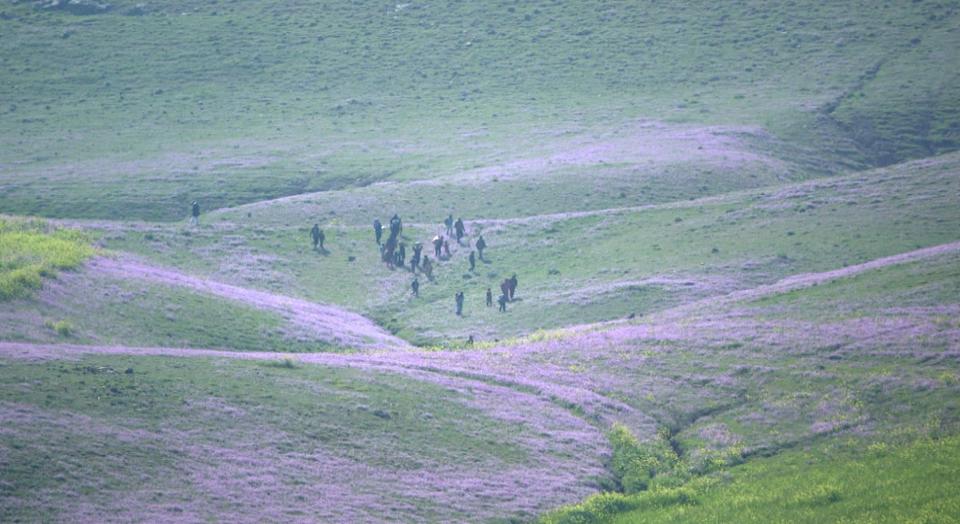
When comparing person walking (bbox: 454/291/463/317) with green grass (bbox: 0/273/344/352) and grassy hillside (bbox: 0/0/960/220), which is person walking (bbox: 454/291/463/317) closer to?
green grass (bbox: 0/273/344/352)

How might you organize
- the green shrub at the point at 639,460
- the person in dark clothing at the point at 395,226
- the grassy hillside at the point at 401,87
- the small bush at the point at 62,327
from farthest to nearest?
the grassy hillside at the point at 401,87
the person in dark clothing at the point at 395,226
the small bush at the point at 62,327
the green shrub at the point at 639,460

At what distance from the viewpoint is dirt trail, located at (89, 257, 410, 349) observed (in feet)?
204

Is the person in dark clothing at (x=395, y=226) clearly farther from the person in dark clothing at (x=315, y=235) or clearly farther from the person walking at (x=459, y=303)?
the person walking at (x=459, y=303)

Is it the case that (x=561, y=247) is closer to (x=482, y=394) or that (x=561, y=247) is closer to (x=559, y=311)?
(x=559, y=311)

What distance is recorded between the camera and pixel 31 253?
201ft

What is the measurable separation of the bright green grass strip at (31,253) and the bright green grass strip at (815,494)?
101 feet

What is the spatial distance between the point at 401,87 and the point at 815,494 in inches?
4705

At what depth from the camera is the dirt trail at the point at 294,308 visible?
204 ft

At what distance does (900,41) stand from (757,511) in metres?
130

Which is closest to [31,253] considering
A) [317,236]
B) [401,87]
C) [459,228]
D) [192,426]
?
[317,236]

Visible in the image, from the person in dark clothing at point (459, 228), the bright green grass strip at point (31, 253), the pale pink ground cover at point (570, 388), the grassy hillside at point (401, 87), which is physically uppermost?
the grassy hillside at point (401, 87)

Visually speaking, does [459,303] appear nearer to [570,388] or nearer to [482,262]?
[482,262]

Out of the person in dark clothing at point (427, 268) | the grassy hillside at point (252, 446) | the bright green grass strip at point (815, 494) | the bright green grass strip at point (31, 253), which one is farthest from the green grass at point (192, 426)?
the person in dark clothing at point (427, 268)

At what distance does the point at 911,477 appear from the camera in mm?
33812
